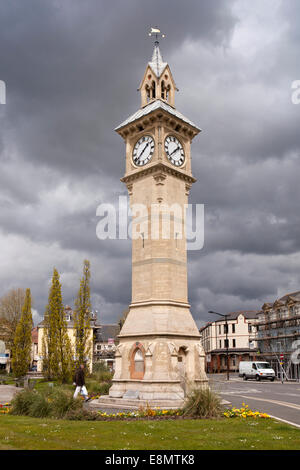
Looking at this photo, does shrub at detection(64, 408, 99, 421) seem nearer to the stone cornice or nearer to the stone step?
the stone step

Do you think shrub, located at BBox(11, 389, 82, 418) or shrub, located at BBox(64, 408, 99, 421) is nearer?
shrub, located at BBox(64, 408, 99, 421)

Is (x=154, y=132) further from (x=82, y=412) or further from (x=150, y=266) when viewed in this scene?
(x=82, y=412)

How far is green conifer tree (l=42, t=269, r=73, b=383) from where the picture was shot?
131 feet

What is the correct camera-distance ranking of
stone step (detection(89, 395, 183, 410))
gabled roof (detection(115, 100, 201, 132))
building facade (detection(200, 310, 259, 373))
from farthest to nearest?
building facade (detection(200, 310, 259, 373))
gabled roof (detection(115, 100, 201, 132))
stone step (detection(89, 395, 183, 410))

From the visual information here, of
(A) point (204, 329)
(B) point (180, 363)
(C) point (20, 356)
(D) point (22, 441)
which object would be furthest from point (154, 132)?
(A) point (204, 329)

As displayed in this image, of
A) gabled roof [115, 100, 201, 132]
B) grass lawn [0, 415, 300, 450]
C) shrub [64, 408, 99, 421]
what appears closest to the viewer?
grass lawn [0, 415, 300, 450]

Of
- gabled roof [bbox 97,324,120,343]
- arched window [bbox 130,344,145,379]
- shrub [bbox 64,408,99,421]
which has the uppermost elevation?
gabled roof [bbox 97,324,120,343]

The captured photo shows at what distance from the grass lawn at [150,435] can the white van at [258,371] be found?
40995 mm

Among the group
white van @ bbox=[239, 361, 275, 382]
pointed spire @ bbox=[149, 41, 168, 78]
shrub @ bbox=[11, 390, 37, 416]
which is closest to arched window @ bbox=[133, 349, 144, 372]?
shrub @ bbox=[11, 390, 37, 416]

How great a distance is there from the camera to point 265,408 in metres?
20.7

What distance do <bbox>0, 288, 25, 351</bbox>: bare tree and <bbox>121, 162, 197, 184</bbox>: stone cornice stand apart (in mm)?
43164

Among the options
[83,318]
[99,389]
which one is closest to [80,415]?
[99,389]
